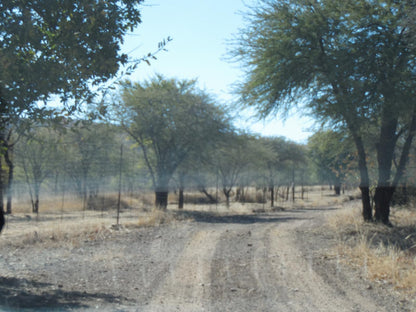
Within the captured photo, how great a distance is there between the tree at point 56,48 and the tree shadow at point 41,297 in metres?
2.48

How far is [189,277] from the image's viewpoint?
726cm

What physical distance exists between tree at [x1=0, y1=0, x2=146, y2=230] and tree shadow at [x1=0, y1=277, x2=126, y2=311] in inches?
97.7

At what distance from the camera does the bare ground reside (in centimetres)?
585

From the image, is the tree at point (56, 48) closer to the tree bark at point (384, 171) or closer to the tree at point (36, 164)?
the tree bark at point (384, 171)

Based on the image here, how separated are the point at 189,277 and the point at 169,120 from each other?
15.3 meters

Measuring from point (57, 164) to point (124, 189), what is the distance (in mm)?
10076

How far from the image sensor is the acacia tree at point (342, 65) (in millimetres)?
11359

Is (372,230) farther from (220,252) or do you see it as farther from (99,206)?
(99,206)

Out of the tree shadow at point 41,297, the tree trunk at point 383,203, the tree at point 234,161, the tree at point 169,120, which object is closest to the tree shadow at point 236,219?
the tree at point 169,120

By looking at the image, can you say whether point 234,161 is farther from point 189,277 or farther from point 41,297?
point 41,297

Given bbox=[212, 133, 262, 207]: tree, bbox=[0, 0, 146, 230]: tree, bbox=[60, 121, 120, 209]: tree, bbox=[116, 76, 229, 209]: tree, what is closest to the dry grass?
bbox=[0, 0, 146, 230]: tree

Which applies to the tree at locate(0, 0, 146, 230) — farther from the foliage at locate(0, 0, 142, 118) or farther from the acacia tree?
the acacia tree

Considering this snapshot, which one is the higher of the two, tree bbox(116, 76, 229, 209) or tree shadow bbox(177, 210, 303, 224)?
tree bbox(116, 76, 229, 209)

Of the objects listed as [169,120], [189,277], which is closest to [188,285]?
[189,277]
